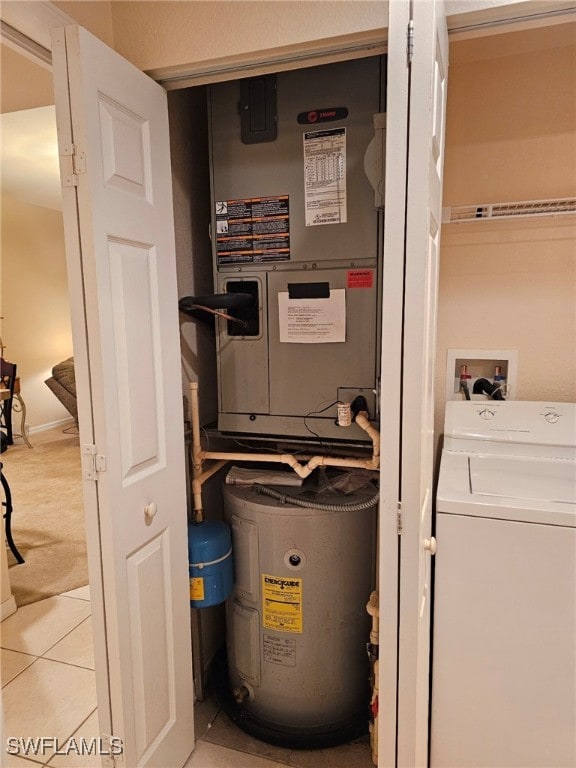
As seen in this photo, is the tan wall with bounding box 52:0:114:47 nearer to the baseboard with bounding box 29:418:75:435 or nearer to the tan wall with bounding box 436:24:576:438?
the tan wall with bounding box 436:24:576:438

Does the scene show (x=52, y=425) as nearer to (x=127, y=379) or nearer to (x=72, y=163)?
(x=127, y=379)

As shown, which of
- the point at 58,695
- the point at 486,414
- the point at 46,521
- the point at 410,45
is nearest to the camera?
the point at 410,45

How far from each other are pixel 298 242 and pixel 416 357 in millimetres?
744

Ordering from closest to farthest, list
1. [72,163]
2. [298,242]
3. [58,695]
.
Answer: [72,163] → [298,242] → [58,695]

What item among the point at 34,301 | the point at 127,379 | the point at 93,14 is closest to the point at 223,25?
the point at 93,14

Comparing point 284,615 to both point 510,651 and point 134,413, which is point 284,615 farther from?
point 134,413

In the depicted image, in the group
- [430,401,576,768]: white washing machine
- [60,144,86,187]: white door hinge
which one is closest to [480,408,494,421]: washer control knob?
[430,401,576,768]: white washing machine

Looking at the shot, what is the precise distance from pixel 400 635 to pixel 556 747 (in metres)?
0.63

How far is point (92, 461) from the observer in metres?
1.21

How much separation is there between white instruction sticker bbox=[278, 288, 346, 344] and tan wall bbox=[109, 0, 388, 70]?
27.0 inches

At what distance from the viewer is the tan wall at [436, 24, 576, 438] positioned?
1654mm

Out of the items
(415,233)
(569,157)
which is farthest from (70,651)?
(569,157)

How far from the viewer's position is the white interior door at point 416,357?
3.02ft

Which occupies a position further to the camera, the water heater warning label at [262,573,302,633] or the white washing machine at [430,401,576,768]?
the water heater warning label at [262,573,302,633]
